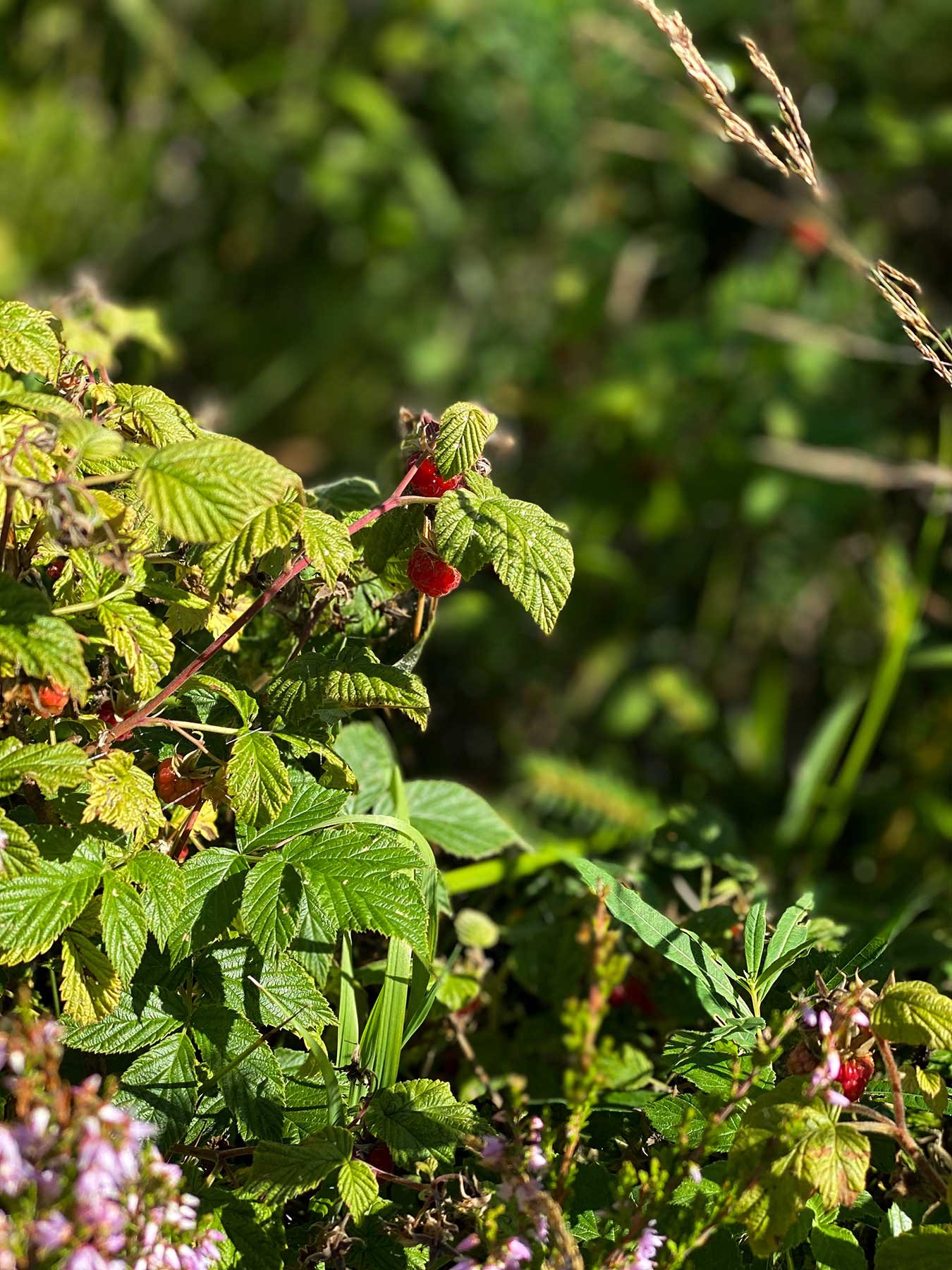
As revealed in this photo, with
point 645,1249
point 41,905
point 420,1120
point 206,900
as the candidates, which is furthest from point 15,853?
point 645,1249

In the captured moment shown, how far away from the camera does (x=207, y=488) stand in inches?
35.1

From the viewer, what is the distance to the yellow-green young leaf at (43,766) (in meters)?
0.92

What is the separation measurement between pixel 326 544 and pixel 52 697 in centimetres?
29

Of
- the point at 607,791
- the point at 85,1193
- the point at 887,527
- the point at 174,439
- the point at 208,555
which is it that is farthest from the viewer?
the point at 887,527

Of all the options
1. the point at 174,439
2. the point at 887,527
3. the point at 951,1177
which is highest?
the point at 174,439

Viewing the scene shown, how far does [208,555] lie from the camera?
983 mm

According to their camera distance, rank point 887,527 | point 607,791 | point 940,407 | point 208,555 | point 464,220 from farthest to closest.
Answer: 1. point 464,220
2. point 887,527
3. point 940,407
4. point 607,791
5. point 208,555

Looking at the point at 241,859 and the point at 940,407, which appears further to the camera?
the point at 940,407

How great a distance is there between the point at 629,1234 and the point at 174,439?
775 millimetres

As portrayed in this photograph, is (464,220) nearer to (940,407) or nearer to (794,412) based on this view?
(794,412)

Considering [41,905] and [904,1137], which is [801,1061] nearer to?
[904,1137]

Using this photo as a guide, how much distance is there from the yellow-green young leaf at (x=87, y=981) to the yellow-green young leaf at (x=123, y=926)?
0.18 ft

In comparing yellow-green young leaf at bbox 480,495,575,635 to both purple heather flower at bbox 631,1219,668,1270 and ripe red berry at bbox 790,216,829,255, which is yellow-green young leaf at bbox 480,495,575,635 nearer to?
purple heather flower at bbox 631,1219,668,1270

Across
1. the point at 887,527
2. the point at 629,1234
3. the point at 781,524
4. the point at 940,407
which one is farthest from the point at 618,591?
the point at 629,1234
